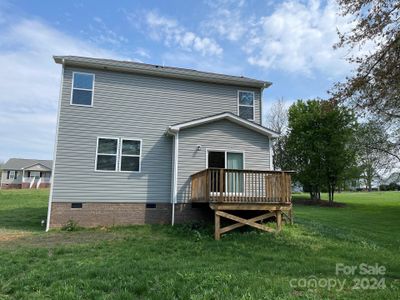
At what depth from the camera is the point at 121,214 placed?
12.1 m

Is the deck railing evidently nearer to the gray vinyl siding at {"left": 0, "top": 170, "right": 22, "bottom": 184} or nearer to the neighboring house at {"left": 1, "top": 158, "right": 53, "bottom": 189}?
the neighboring house at {"left": 1, "top": 158, "right": 53, "bottom": 189}

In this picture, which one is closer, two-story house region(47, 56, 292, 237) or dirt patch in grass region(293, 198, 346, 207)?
two-story house region(47, 56, 292, 237)

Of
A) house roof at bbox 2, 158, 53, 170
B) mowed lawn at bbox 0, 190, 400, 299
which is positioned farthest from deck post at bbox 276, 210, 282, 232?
house roof at bbox 2, 158, 53, 170

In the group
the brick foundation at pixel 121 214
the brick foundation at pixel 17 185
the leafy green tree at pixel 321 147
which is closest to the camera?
the brick foundation at pixel 121 214

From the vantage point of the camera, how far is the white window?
12428 mm

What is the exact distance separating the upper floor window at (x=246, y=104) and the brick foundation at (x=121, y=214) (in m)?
4.75

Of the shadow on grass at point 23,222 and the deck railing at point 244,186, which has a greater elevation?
the deck railing at point 244,186

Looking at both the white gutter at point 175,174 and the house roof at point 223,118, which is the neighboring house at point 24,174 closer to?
the white gutter at point 175,174

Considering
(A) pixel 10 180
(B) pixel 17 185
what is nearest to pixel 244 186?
(B) pixel 17 185

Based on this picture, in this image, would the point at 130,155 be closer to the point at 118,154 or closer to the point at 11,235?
the point at 118,154

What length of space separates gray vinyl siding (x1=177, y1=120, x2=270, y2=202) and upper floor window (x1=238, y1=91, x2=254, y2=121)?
1411 millimetres

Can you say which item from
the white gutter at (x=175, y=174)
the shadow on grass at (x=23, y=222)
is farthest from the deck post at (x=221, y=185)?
the shadow on grass at (x=23, y=222)

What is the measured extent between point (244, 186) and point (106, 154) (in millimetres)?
5604

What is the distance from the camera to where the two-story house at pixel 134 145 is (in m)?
11.9
